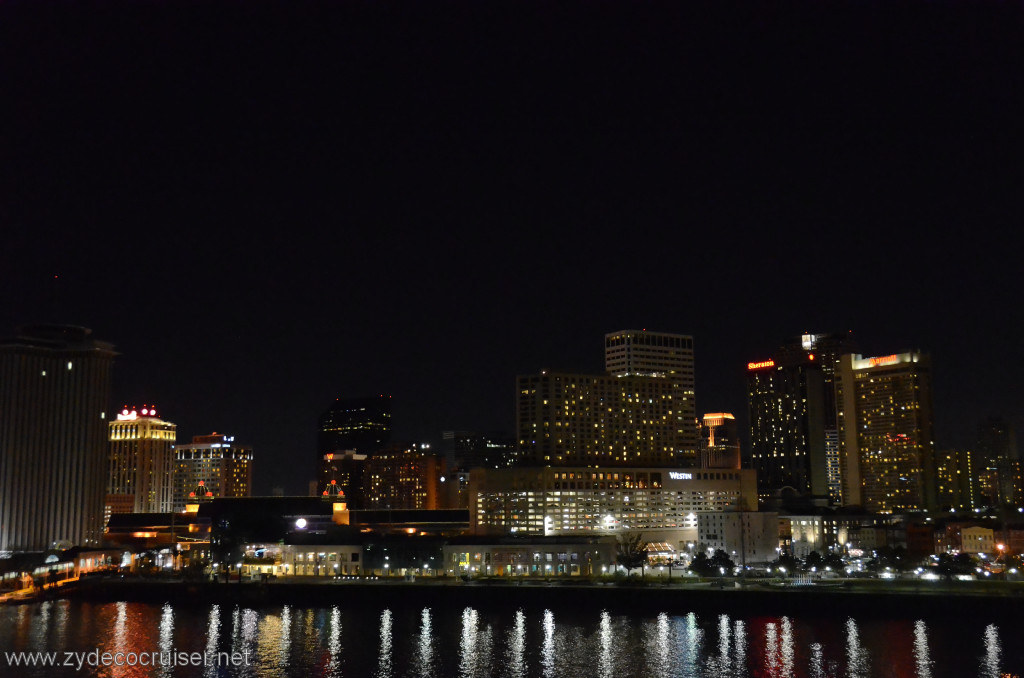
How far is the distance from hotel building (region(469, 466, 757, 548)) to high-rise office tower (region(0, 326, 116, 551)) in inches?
2039

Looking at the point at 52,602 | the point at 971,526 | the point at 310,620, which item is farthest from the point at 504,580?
the point at 971,526

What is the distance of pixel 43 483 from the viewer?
128625 mm

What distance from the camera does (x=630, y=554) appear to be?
378 ft

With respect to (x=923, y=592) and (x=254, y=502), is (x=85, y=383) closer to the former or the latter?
(x=254, y=502)

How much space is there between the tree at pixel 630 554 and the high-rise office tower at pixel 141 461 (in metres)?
107

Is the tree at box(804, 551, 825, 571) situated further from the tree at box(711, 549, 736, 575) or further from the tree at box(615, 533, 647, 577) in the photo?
the tree at box(615, 533, 647, 577)

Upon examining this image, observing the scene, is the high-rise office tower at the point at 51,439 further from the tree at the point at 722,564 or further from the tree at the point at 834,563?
the tree at the point at 834,563

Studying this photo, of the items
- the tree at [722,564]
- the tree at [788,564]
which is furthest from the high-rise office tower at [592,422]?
the tree at [722,564]

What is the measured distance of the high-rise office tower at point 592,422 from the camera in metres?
166

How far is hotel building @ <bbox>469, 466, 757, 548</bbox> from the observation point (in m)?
140

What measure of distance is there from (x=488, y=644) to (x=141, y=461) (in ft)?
461

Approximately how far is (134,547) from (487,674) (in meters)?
90.6

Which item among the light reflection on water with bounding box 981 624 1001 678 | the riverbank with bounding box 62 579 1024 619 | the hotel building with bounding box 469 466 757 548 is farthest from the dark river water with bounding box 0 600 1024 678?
the hotel building with bounding box 469 466 757 548

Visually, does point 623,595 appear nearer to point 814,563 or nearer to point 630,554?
point 630,554
